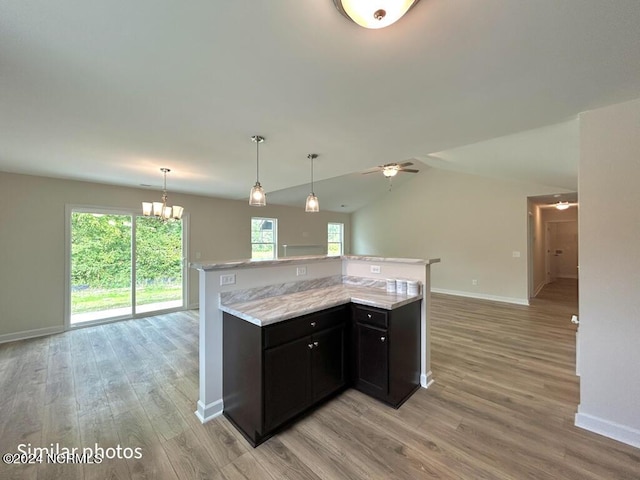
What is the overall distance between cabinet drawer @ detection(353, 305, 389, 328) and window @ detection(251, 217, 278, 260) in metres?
4.78

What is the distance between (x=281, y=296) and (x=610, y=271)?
2627 mm

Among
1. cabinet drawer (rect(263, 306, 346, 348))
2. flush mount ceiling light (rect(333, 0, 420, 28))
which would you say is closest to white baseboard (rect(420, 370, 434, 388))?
cabinet drawer (rect(263, 306, 346, 348))

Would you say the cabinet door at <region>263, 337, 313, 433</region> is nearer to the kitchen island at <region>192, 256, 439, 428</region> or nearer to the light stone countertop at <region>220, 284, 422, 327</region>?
the kitchen island at <region>192, 256, 439, 428</region>

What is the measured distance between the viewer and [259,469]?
170 cm

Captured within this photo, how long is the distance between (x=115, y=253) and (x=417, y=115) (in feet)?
17.6

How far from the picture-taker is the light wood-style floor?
170 cm

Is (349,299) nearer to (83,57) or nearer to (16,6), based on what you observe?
(83,57)

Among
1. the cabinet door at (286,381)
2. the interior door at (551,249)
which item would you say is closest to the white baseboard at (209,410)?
the cabinet door at (286,381)

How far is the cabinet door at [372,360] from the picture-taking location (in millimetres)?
2293

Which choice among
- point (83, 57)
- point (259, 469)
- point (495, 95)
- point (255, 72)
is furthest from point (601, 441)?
point (83, 57)

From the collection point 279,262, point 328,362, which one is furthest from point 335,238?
point 328,362

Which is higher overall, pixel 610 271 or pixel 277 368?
pixel 610 271

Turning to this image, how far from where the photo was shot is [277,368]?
6.42ft

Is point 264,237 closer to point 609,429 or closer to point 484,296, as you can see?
point 484,296
